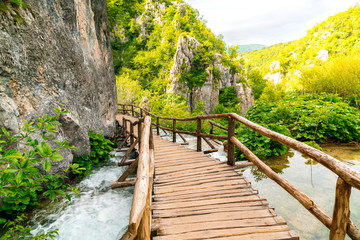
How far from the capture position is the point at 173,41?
29.0m

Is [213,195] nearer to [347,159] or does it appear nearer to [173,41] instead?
[347,159]

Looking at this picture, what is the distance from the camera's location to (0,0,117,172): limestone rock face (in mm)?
3465

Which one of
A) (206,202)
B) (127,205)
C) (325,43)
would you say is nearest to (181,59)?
(127,205)

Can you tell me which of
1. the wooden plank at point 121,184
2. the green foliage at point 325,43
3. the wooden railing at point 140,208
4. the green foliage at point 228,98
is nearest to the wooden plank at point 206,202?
the wooden railing at point 140,208

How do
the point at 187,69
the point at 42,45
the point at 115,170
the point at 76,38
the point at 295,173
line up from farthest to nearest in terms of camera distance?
1. the point at 187,69
2. the point at 115,170
3. the point at 76,38
4. the point at 295,173
5. the point at 42,45

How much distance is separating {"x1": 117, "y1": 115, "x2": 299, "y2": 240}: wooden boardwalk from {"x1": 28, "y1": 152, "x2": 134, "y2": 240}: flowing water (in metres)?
1.54

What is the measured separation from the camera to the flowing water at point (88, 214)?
370cm

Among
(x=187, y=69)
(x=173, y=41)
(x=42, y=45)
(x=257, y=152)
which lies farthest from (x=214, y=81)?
(x=42, y=45)

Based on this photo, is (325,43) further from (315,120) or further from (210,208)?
(210,208)

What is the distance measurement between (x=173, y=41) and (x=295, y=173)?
91.3 ft

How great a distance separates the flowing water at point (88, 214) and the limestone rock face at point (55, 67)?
0.96m

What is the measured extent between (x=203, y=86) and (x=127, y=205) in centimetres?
2573

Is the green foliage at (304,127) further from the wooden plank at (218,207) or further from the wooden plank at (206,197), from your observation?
the wooden plank at (218,207)

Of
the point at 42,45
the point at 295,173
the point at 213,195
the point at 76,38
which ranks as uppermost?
the point at 76,38
